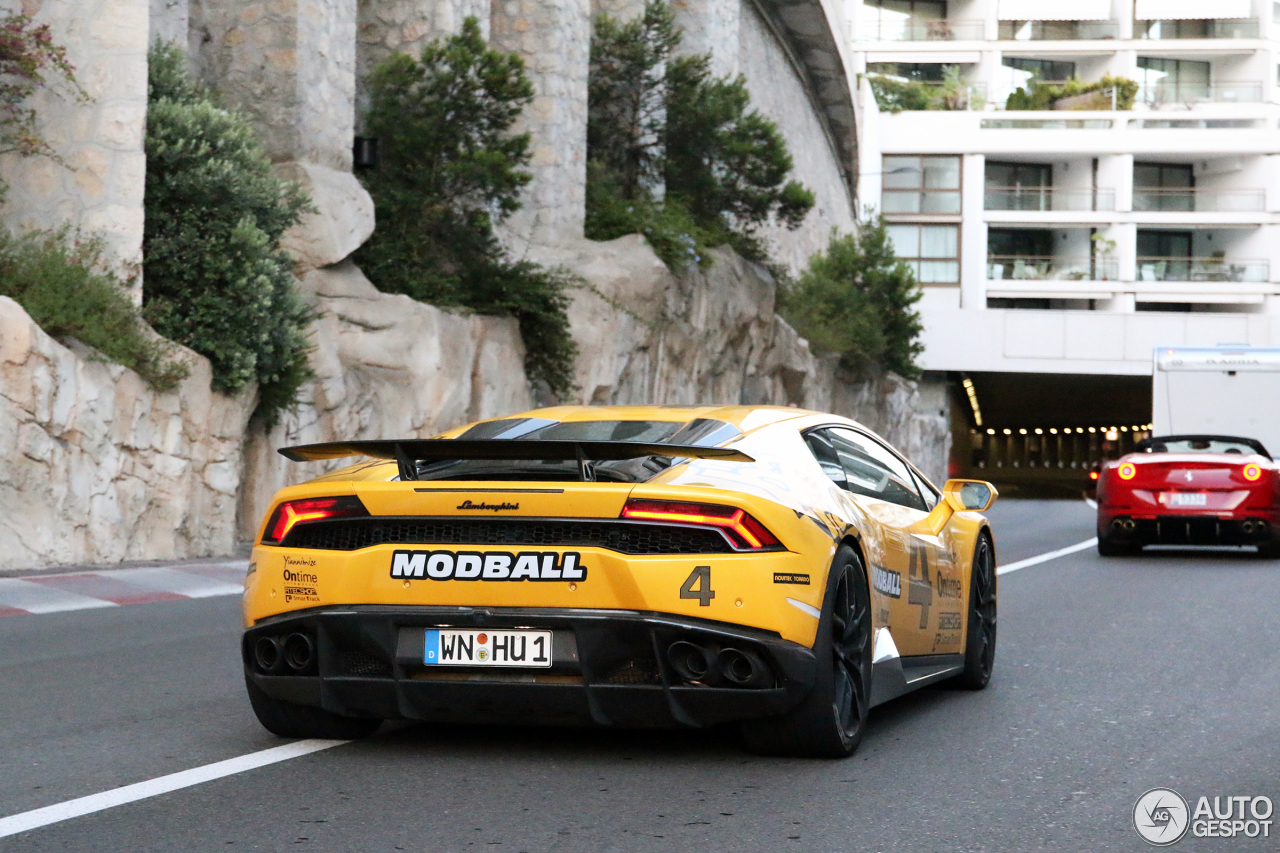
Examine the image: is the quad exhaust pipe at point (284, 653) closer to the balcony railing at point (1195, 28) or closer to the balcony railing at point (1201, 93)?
the balcony railing at point (1201, 93)

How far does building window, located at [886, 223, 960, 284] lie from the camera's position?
232 ft

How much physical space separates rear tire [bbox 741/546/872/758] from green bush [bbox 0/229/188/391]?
32.1ft

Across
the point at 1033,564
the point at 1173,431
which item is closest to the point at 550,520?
the point at 1033,564

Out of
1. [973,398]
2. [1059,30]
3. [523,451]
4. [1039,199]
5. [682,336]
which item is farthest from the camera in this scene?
[1059,30]

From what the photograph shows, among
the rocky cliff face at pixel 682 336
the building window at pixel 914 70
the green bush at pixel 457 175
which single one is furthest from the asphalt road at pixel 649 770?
the building window at pixel 914 70

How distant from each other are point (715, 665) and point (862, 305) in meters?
41.9

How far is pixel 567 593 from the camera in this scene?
5.18m

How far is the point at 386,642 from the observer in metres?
5.27

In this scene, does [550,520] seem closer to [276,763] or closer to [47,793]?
[276,763]

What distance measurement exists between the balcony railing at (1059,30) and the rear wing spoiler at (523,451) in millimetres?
78755

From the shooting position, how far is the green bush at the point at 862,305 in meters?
44.3

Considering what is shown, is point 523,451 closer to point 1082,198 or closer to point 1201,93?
point 1082,198

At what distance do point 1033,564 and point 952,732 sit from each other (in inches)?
410


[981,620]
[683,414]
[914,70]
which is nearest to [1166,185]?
[914,70]
